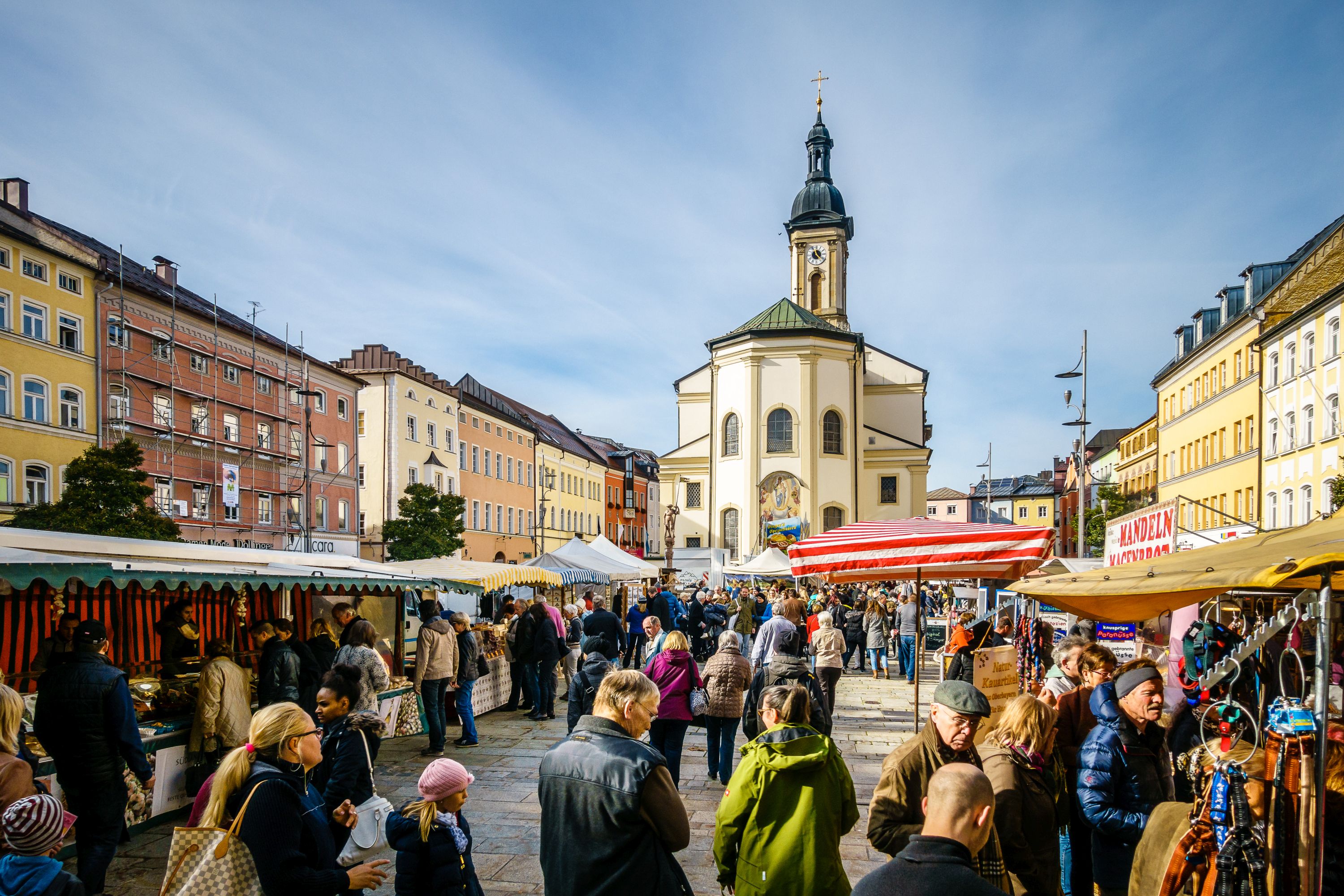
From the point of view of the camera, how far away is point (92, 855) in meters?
5.30

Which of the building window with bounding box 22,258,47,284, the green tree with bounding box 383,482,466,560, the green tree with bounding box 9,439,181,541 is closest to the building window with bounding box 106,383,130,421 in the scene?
the building window with bounding box 22,258,47,284

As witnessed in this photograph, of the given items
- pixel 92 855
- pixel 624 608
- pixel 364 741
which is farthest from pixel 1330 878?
pixel 624 608

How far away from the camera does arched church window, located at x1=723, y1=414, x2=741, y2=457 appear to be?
5205 centimetres

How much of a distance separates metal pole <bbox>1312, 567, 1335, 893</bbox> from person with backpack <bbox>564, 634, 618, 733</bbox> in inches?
197

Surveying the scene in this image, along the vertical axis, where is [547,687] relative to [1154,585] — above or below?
below

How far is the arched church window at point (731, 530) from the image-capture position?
2010 inches

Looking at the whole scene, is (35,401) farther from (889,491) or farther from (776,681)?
(889,491)

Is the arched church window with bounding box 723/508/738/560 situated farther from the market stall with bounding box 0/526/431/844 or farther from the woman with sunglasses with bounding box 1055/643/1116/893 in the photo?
the woman with sunglasses with bounding box 1055/643/1116/893

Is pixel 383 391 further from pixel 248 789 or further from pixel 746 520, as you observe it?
pixel 248 789

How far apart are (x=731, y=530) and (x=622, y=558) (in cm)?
3172

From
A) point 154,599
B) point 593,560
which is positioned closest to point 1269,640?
point 154,599

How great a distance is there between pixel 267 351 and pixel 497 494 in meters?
22.7

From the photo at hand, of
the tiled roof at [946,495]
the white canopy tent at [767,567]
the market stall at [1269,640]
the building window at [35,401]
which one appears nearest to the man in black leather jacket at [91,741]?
the market stall at [1269,640]

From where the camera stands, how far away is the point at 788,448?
50.8 m
